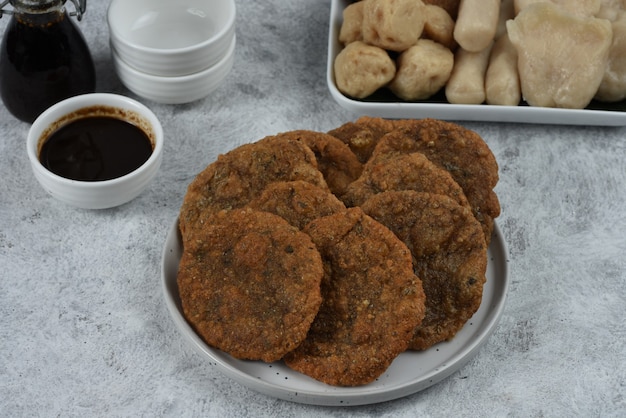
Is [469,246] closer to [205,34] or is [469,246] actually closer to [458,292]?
[458,292]

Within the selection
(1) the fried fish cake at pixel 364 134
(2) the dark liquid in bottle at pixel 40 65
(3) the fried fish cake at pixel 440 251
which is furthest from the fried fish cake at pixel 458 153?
(2) the dark liquid in bottle at pixel 40 65

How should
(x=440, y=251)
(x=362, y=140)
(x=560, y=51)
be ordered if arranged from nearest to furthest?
(x=440, y=251) < (x=362, y=140) < (x=560, y=51)

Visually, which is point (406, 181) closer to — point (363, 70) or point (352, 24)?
point (363, 70)

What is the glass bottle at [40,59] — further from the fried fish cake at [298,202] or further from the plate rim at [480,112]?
the fried fish cake at [298,202]

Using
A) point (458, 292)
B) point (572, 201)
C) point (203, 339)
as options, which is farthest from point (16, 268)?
point (572, 201)

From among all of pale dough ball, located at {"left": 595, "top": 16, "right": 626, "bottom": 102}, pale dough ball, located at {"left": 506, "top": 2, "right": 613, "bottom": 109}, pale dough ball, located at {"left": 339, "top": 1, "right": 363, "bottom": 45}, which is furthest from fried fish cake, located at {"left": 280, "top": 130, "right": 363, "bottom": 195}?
pale dough ball, located at {"left": 595, "top": 16, "right": 626, "bottom": 102}

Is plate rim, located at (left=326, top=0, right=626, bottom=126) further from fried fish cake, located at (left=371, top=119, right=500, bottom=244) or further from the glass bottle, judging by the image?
the glass bottle

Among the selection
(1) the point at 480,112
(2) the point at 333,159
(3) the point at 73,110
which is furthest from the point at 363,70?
(3) the point at 73,110
